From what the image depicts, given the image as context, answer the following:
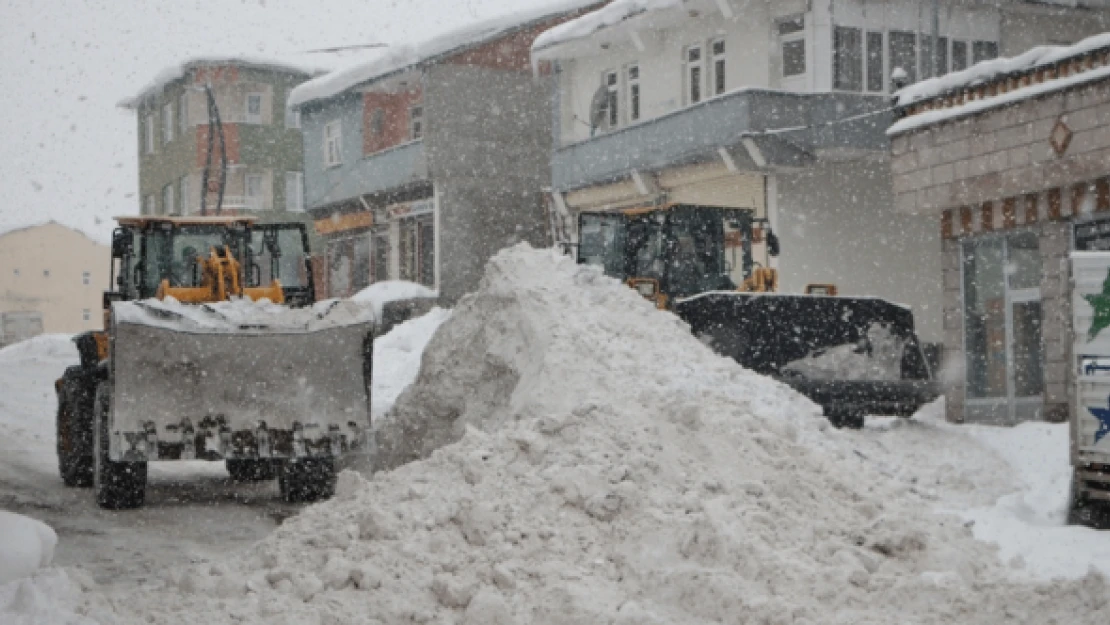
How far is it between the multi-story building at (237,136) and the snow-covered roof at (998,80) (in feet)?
94.5

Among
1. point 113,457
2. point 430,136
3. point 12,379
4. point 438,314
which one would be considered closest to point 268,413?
point 113,457

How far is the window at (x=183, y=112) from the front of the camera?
42875 millimetres

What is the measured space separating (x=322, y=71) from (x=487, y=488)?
125 feet

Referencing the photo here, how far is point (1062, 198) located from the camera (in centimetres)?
1474

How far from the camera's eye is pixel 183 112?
43.2 meters

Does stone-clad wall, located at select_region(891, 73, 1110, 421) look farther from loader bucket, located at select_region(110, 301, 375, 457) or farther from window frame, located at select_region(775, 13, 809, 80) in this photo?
loader bucket, located at select_region(110, 301, 375, 457)

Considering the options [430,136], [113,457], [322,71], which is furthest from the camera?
[322,71]

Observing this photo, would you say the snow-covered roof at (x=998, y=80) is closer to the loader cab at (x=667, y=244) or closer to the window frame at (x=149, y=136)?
the loader cab at (x=667, y=244)

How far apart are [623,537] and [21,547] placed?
308cm

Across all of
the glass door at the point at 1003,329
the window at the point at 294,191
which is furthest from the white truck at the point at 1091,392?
the window at the point at 294,191

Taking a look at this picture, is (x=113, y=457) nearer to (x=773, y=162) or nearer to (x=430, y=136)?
(x=773, y=162)

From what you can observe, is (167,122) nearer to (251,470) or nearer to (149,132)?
(149,132)

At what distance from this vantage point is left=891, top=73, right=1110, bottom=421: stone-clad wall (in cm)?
1425

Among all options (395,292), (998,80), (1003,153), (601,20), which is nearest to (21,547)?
(1003,153)
